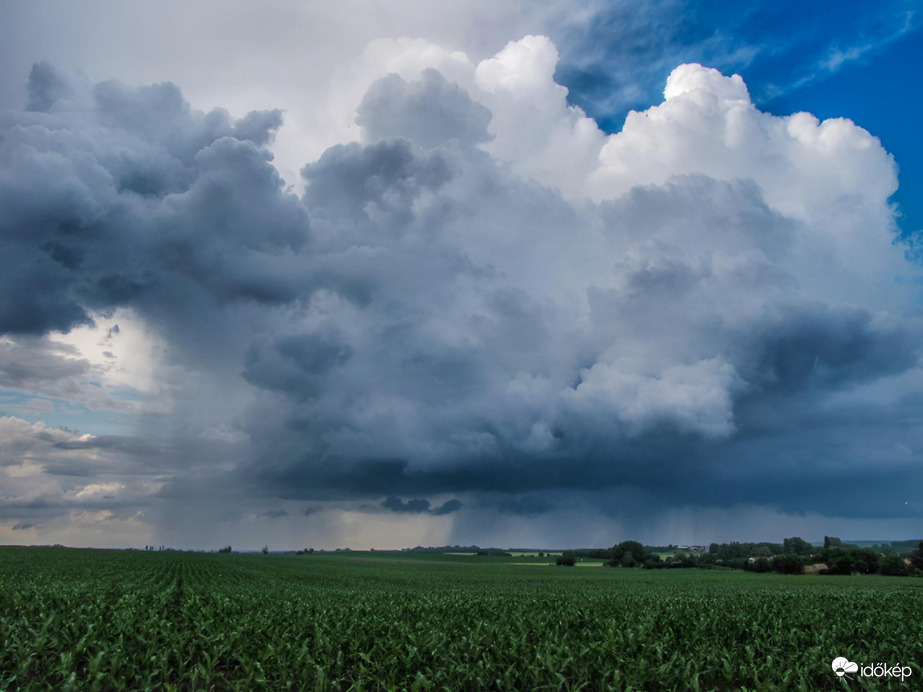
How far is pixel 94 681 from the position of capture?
13766mm

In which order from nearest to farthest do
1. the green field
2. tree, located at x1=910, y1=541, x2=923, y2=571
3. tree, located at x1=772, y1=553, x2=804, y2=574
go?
the green field, tree, located at x1=910, y1=541, x2=923, y2=571, tree, located at x1=772, y1=553, x2=804, y2=574

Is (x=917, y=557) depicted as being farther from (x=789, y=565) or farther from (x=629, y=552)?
(x=629, y=552)

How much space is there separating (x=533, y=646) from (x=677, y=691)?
4089mm

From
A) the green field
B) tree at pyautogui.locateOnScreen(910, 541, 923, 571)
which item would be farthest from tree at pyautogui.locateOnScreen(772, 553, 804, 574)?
the green field

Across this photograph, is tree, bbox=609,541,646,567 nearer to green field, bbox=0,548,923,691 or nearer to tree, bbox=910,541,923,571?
tree, bbox=910,541,923,571

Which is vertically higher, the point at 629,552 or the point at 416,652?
the point at 416,652

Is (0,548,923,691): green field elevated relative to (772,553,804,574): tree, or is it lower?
elevated

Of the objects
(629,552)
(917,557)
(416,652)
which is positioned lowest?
(629,552)

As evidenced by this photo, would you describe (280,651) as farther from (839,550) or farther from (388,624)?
(839,550)

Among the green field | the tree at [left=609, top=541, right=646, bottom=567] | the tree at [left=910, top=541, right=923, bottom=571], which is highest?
the green field

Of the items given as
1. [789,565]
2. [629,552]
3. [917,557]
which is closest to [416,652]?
[789,565]

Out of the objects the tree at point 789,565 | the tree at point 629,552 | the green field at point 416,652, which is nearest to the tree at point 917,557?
the tree at point 789,565

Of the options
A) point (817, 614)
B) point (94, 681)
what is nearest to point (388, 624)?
point (94, 681)

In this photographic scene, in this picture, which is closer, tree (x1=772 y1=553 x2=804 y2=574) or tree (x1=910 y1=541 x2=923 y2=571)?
tree (x1=910 y1=541 x2=923 y2=571)
